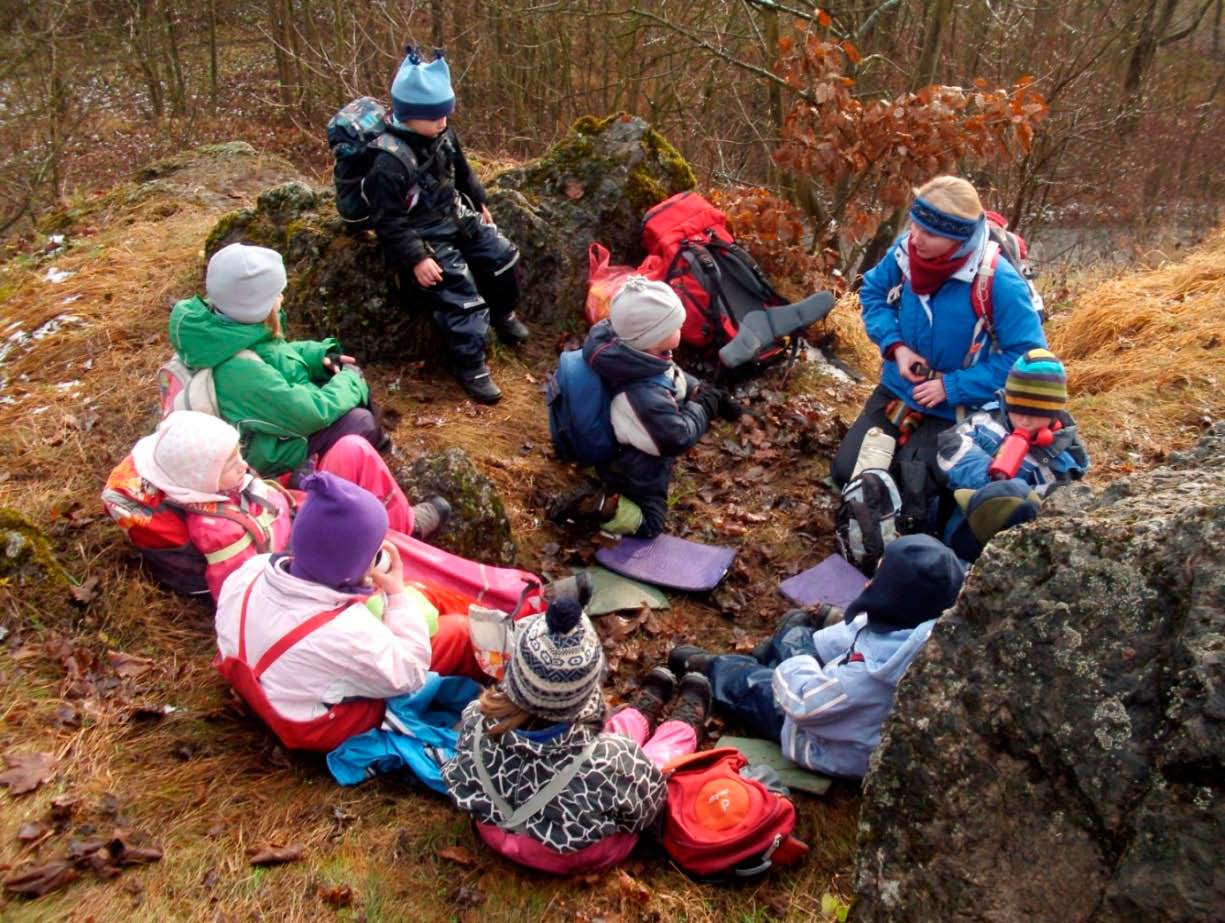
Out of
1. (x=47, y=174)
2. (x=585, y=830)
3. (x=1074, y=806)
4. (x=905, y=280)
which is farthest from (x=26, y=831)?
(x=47, y=174)

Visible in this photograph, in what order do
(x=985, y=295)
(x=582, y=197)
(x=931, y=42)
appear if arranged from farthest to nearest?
(x=931, y=42) → (x=582, y=197) → (x=985, y=295)

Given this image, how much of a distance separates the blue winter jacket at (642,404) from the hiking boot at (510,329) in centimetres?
150

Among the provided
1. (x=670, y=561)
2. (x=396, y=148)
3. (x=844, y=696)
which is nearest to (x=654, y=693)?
(x=844, y=696)

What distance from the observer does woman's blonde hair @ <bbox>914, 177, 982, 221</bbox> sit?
4652 millimetres

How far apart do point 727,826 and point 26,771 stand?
241 cm

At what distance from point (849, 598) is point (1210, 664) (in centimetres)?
287

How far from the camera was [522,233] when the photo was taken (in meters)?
6.54

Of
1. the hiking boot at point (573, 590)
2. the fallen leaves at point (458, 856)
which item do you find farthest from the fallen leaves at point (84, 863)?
the hiking boot at point (573, 590)

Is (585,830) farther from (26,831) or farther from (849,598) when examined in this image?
(849,598)

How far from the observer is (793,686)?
3729mm

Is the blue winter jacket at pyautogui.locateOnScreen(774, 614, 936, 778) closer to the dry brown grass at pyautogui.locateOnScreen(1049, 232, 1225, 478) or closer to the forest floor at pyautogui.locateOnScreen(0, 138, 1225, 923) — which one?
the forest floor at pyautogui.locateOnScreen(0, 138, 1225, 923)

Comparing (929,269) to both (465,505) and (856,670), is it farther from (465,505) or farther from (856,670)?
(465,505)

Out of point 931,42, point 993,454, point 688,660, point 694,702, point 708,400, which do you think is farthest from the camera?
point 931,42

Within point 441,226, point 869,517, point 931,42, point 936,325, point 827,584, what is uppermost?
point 931,42
